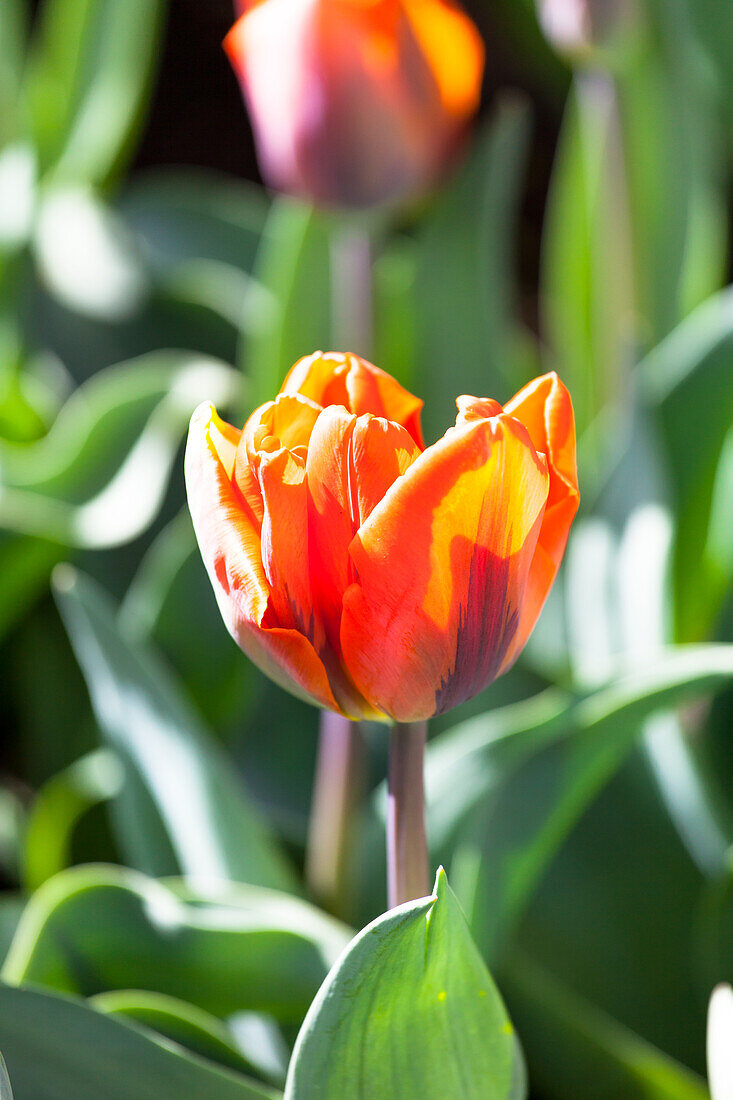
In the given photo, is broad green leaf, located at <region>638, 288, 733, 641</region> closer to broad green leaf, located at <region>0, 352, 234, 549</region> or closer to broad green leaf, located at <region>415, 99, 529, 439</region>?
broad green leaf, located at <region>415, 99, 529, 439</region>

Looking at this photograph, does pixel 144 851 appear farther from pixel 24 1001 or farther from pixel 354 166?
pixel 354 166

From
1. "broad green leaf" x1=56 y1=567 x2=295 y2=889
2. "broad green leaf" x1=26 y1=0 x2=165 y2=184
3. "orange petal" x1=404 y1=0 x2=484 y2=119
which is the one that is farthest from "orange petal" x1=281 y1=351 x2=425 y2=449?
"broad green leaf" x1=26 y1=0 x2=165 y2=184

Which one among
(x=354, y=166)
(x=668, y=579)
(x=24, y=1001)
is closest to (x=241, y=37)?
(x=354, y=166)

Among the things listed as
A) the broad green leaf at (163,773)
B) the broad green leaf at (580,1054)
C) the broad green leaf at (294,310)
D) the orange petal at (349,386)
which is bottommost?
the broad green leaf at (580,1054)

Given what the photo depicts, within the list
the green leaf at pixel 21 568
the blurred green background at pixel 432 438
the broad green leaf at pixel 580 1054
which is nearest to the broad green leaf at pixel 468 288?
the blurred green background at pixel 432 438

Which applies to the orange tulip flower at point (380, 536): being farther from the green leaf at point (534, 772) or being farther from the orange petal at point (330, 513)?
the green leaf at point (534, 772)

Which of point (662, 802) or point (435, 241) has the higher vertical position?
point (435, 241)
